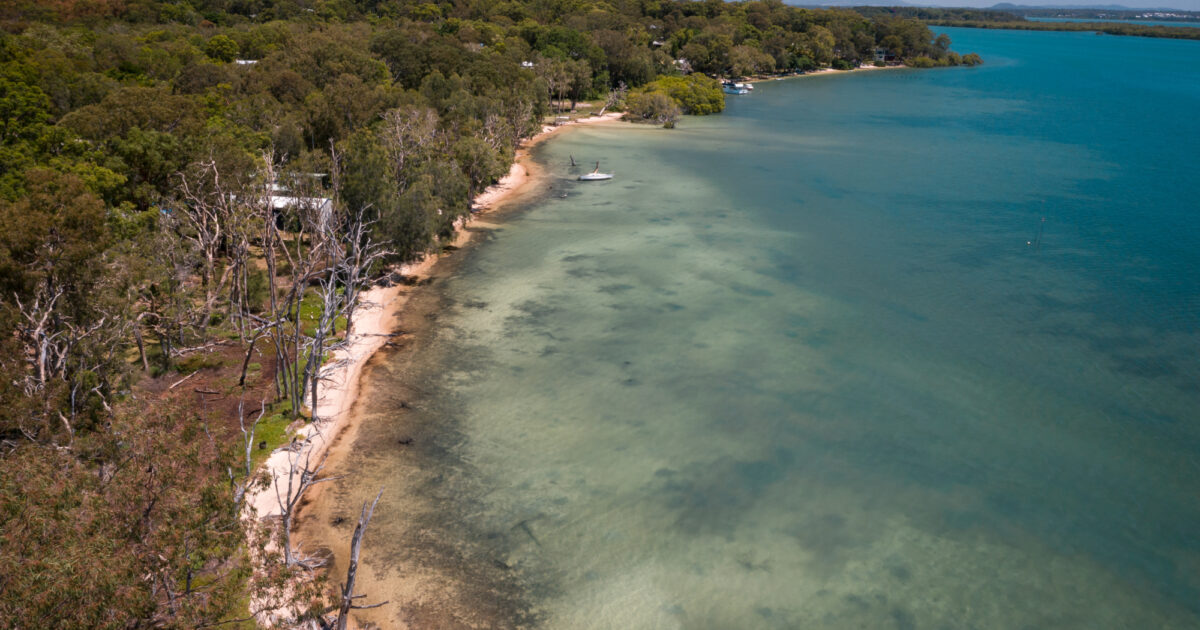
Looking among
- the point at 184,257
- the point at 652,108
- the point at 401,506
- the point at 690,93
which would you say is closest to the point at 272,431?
the point at 401,506

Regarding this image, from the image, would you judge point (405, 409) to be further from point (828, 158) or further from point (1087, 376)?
point (828, 158)

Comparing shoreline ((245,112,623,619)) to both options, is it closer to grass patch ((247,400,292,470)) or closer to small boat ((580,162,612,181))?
grass patch ((247,400,292,470))

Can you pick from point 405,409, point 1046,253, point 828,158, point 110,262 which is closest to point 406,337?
point 405,409

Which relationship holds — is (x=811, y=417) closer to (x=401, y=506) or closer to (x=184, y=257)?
(x=401, y=506)

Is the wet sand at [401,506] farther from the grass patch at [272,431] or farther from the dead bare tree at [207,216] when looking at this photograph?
the dead bare tree at [207,216]

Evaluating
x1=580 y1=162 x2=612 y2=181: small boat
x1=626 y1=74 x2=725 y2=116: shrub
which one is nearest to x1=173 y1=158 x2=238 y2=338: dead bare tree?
x1=580 y1=162 x2=612 y2=181: small boat

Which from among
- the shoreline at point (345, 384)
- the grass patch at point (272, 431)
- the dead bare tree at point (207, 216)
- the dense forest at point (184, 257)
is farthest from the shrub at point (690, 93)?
the grass patch at point (272, 431)
